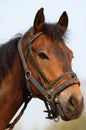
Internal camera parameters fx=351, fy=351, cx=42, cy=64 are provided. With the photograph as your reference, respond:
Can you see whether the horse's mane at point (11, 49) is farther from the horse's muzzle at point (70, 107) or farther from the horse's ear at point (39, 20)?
the horse's muzzle at point (70, 107)

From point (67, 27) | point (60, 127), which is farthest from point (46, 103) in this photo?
point (60, 127)

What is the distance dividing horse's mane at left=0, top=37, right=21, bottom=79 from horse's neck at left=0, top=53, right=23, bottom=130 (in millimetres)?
100

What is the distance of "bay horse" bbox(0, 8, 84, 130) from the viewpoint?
5.03 meters

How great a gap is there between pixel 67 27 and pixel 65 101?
162 centimetres

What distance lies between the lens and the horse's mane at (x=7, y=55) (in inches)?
220

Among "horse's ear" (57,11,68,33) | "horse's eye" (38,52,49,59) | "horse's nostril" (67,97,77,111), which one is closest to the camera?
"horse's nostril" (67,97,77,111)

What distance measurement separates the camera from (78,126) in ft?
96.3

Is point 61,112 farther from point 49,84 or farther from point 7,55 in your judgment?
point 7,55

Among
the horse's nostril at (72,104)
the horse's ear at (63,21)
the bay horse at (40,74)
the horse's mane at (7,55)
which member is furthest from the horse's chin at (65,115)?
the horse's ear at (63,21)

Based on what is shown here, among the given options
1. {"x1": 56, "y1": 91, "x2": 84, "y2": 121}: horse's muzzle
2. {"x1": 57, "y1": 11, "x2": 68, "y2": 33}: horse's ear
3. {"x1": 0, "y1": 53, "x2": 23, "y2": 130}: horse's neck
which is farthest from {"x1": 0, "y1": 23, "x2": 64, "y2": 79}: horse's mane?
{"x1": 56, "y1": 91, "x2": 84, "y2": 121}: horse's muzzle

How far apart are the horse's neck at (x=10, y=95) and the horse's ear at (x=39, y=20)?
0.64 m

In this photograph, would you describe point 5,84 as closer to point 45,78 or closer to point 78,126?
point 45,78

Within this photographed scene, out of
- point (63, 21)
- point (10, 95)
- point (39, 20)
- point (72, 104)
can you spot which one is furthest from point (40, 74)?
point (63, 21)

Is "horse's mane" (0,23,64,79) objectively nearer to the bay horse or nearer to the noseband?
the bay horse
